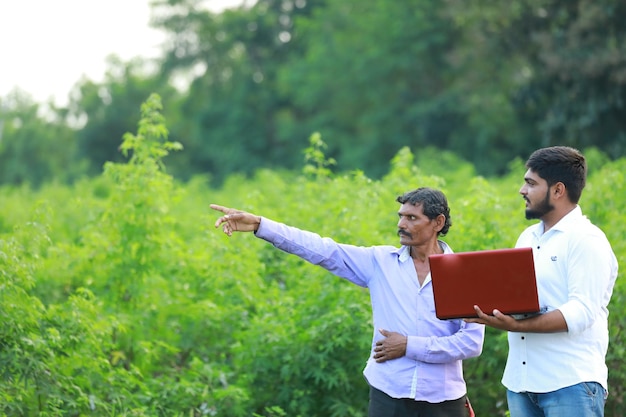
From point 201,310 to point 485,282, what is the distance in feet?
14.3

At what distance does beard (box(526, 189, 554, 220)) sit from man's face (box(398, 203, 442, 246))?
0.60 metres

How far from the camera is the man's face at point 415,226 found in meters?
4.77

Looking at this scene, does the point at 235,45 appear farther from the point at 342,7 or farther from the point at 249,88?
the point at 342,7

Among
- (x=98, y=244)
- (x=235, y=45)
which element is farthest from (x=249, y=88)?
(x=98, y=244)

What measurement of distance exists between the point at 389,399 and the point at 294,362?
247cm

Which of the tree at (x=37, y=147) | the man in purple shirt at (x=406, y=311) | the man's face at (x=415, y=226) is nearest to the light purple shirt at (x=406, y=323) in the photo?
the man in purple shirt at (x=406, y=311)

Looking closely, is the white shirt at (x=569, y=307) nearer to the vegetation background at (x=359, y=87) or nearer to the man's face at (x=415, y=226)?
the man's face at (x=415, y=226)

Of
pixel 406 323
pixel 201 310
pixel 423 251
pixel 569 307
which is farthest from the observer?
pixel 201 310

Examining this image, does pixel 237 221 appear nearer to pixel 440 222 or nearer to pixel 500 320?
Result: pixel 440 222

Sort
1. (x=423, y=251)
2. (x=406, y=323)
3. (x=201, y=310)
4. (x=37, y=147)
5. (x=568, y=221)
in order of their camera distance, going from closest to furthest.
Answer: (x=568, y=221) → (x=406, y=323) → (x=423, y=251) → (x=201, y=310) → (x=37, y=147)

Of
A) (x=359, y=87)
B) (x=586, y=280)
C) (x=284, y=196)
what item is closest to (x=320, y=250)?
(x=586, y=280)

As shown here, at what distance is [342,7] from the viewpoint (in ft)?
143

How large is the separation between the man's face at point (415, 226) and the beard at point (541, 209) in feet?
1.97

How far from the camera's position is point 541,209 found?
14.0 feet
